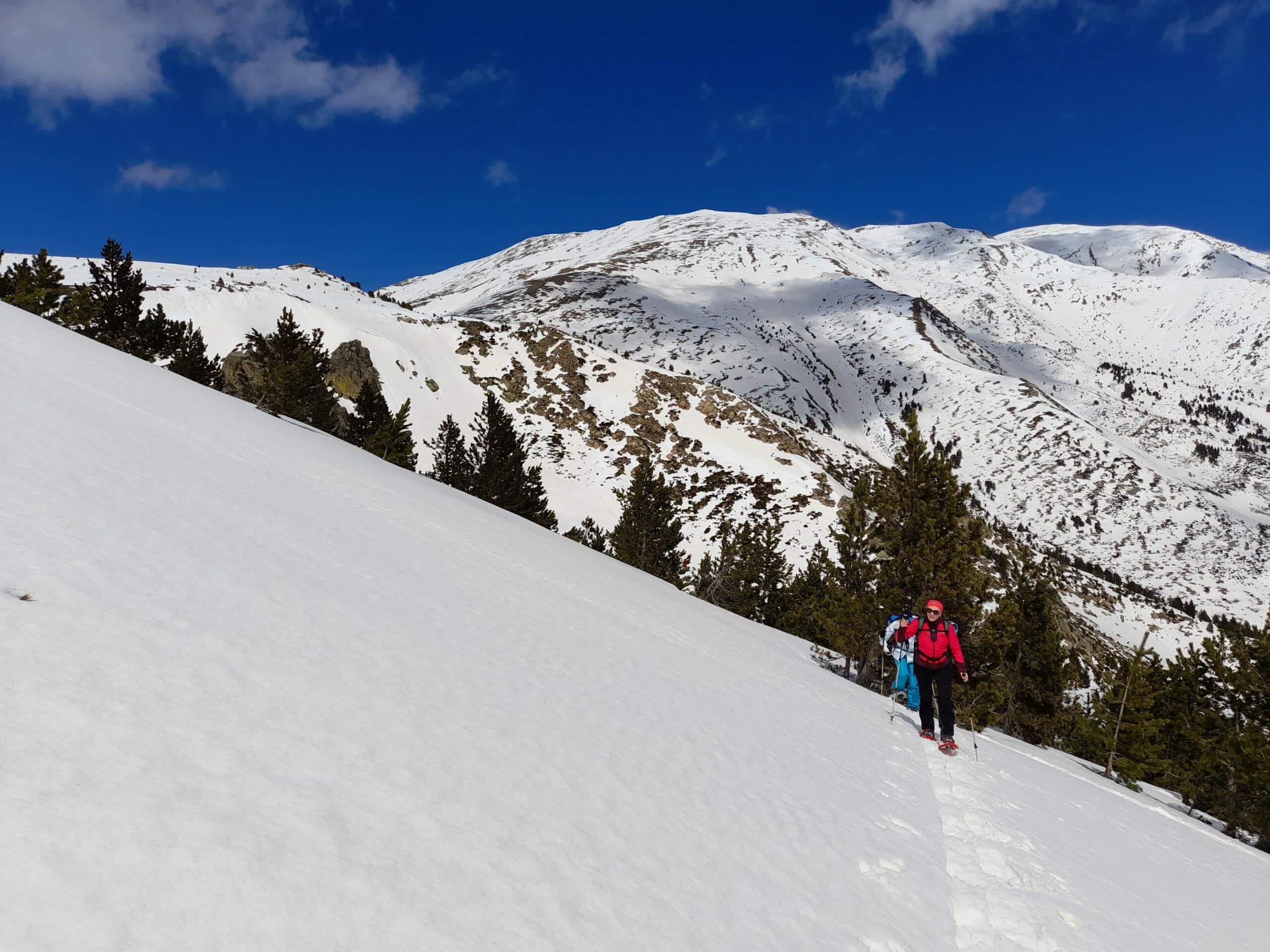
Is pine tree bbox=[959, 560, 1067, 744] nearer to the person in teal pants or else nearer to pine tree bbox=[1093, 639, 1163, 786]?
pine tree bbox=[1093, 639, 1163, 786]

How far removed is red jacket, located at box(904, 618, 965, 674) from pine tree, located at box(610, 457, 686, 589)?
85.7ft

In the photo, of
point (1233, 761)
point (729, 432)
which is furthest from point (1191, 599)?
point (1233, 761)

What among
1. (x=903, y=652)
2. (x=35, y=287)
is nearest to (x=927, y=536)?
(x=903, y=652)

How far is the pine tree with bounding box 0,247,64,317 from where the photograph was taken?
34.9m

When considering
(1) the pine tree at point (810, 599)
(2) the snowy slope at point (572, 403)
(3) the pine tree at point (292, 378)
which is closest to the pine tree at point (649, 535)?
(1) the pine tree at point (810, 599)

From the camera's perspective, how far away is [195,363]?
3544 centimetres

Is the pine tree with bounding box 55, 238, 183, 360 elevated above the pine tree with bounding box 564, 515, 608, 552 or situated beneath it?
elevated above

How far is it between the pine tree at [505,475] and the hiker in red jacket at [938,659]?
92.7 feet

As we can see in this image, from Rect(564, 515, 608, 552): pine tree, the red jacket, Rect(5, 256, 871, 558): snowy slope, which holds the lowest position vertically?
Rect(564, 515, 608, 552): pine tree

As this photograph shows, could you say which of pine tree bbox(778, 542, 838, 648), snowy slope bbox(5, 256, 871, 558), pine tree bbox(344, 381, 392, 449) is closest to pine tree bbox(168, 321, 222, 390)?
pine tree bbox(344, 381, 392, 449)

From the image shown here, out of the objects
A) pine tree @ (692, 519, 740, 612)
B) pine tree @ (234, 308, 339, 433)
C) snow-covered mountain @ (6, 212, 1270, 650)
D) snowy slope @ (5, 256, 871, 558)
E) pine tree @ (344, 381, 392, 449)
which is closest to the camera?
pine tree @ (234, 308, 339, 433)

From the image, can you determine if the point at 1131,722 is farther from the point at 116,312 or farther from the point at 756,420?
the point at 116,312

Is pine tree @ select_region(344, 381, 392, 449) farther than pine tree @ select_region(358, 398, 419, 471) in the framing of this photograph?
Yes

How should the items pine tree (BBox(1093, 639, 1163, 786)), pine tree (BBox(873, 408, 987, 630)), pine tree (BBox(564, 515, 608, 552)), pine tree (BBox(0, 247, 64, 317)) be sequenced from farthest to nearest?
1. pine tree (BBox(564, 515, 608, 552))
2. pine tree (BBox(0, 247, 64, 317))
3. pine tree (BBox(1093, 639, 1163, 786))
4. pine tree (BBox(873, 408, 987, 630))
